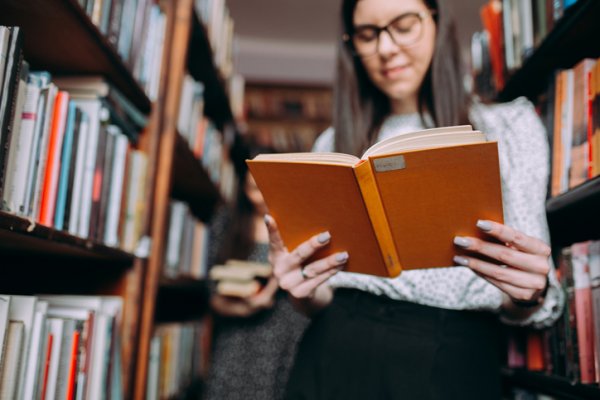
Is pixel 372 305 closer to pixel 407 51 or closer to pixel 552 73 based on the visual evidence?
pixel 407 51

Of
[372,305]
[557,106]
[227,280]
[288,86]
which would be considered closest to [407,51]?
[557,106]

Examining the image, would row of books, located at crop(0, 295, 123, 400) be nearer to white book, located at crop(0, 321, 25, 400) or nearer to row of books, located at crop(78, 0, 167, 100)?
white book, located at crop(0, 321, 25, 400)

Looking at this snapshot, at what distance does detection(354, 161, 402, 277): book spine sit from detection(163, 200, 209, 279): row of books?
3.61 ft

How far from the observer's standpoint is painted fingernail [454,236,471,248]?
28.6 inches

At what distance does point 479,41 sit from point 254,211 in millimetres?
1472

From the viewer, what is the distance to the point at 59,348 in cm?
83

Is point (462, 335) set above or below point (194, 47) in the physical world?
below

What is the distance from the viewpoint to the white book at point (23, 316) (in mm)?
744

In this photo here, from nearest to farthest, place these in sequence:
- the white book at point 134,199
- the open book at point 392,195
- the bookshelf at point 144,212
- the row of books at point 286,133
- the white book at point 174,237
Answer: the open book at point 392,195 < the bookshelf at point 144,212 < the white book at point 134,199 < the white book at point 174,237 < the row of books at point 286,133

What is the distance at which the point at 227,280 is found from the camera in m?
1.96

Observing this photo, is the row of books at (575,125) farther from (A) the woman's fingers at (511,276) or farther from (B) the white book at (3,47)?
(B) the white book at (3,47)

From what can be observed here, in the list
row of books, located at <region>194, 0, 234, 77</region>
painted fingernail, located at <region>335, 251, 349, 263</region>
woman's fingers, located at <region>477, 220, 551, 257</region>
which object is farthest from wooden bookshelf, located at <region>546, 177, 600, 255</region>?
row of books, located at <region>194, 0, 234, 77</region>

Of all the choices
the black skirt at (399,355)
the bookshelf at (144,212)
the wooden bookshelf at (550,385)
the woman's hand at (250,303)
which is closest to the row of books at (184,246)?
the bookshelf at (144,212)

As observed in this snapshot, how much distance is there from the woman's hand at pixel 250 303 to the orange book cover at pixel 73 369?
1041 millimetres
